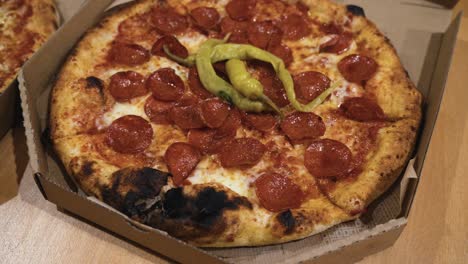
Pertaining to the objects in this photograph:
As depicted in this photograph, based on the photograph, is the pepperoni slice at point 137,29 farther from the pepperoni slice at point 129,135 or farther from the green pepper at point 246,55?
the pepperoni slice at point 129,135

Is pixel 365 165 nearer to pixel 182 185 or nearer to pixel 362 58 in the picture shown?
pixel 362 58

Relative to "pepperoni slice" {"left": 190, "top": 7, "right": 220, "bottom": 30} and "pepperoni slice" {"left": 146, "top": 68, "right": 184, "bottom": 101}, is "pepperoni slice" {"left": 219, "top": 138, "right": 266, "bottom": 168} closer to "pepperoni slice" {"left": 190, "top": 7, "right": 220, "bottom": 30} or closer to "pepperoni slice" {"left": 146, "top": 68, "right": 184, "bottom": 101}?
"pepperoni slice" {"left": 146, "top": 68, "right": 184, "bottom": 101}

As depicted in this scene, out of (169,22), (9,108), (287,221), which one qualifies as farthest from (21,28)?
(287,221)

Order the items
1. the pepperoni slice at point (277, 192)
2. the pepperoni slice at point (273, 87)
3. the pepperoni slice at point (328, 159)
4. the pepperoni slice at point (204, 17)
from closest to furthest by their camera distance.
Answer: the pepperoni slice at point (277, 192), the pepperoni slice at point (328, 159), the pepperoni slice at point (273, 87), the pepperoni slice at point (204, 17)

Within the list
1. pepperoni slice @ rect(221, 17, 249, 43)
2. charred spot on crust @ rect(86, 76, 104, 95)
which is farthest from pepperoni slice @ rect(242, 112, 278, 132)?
charred spot on crust @ rect(86, 76, 104, 95)

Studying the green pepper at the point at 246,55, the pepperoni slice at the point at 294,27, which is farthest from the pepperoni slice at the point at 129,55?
the pepperoni slice at the point at 294,27

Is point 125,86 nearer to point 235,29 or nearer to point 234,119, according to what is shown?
point 234,119
